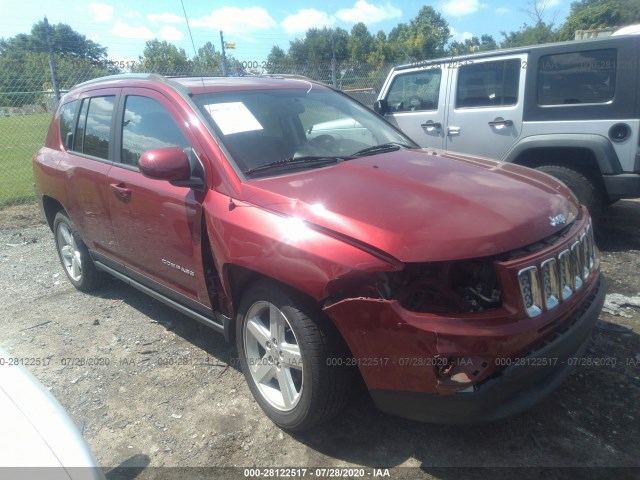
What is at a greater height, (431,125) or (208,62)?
(208,62)

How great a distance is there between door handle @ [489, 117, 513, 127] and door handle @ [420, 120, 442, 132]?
2.22 feet

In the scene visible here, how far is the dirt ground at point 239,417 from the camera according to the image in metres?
2.49

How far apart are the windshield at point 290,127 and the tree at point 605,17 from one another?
99.4ft

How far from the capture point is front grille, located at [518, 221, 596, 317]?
7.11 feet

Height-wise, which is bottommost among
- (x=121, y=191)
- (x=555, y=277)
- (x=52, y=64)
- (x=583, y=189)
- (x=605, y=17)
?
(x=583, y=189)

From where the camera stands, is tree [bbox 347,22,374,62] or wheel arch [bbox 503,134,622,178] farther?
tree [bbox 347,22,374,62]

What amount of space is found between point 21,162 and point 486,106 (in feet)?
42.1

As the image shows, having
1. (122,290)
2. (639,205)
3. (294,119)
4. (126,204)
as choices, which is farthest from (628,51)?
(122,290)

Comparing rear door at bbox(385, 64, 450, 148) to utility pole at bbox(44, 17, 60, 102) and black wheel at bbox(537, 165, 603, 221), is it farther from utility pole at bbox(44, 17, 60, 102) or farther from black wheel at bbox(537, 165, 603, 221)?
utility pole at bbox(44, 17, 60, 102)

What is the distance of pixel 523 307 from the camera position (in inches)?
83.8

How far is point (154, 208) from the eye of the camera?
324cm

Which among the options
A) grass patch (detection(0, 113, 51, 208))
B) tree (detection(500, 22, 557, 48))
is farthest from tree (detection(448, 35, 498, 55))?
grass patch (detection(0, 113, 51, 208))

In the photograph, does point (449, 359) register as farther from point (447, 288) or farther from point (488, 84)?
point (488, 84)

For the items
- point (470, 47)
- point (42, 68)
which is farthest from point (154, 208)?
point (470, 47)
